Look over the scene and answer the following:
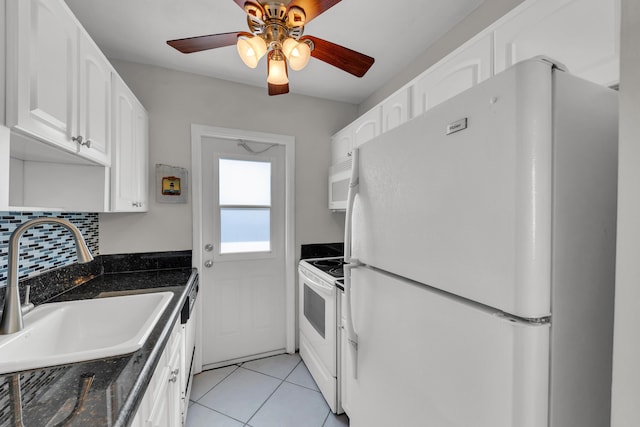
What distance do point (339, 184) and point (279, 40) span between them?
1328mm

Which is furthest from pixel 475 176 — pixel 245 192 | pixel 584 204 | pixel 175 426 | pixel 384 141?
pixel 245 192

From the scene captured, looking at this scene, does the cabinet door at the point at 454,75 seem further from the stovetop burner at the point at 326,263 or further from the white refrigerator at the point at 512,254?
the stovetop burner at the point at 326,263

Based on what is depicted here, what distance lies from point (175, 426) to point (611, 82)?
2117 mm

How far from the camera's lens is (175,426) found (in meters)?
1.22

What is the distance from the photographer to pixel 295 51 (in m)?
1.13

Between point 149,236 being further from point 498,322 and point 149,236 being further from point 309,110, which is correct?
point 498,322

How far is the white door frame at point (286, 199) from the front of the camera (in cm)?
216

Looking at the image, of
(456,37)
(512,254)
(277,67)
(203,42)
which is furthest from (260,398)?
(456,37)

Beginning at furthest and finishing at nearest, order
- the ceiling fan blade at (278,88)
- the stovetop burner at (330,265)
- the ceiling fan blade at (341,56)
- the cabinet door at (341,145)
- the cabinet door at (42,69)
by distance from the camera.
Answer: the cabinet door at (341,145)
the stovetop burner at (330,265)
the ceiling fan blade at (278,88)
the ceiling fan blade at (341,56)
the cabinet door at (42,69)

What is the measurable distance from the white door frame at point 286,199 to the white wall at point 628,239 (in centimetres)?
212

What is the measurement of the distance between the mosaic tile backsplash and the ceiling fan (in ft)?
3.44

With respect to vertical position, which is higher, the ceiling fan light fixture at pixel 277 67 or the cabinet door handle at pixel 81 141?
the ceiling fan light fixture at pixel 277 67

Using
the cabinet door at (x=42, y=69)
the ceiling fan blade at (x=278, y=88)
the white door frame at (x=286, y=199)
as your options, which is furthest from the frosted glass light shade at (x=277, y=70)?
the white door frame at (x=286, y=199)

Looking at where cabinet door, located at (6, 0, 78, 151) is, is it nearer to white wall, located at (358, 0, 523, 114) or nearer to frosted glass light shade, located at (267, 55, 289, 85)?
frosted glass light shade, located at (267, 55, 289, 85)
